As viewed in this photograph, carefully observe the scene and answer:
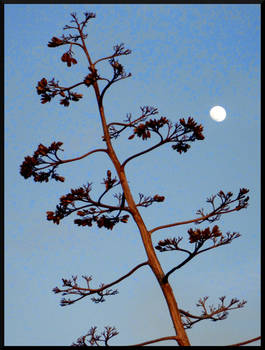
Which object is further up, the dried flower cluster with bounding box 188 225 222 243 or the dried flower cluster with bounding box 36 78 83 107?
the dried flower cluster with bounding box 36 78 83 107

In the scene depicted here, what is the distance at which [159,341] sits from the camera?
616 cm

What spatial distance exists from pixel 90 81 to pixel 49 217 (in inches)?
108

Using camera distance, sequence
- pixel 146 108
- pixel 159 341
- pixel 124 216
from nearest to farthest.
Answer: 1. pixel 159 341
2. pixel 124 216
3. pixel 146 108

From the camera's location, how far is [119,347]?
6.23 metres

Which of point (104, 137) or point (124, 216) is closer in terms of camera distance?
point (124, 216)

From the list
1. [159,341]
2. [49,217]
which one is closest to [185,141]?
[49,217]

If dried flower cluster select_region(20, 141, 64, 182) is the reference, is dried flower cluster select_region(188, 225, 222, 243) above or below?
below

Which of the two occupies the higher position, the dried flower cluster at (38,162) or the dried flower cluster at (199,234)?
the dried flower cluster at (38,162)

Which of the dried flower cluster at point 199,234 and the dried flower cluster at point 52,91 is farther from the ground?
the dried flower cluster at point 52,91
